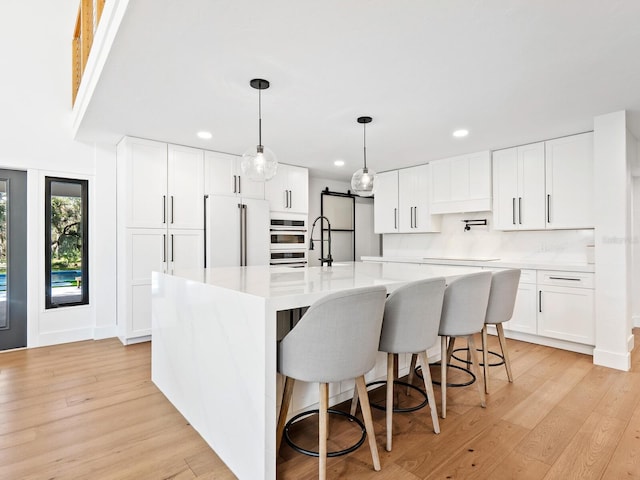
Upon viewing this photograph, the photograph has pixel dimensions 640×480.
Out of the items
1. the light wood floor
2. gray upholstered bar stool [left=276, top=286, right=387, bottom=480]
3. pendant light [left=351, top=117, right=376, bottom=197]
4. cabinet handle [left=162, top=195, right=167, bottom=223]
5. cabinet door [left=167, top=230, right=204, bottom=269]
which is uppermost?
pendant light [left=351, top=117, right=376, bottom=197]

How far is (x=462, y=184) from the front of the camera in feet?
15.8

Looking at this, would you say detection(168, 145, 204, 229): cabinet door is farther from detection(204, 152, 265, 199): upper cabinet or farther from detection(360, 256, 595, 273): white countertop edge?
detection(360, 256, 595, 273): white countertop edge

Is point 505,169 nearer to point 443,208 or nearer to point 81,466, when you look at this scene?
point 443,208

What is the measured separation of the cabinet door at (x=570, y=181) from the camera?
3.75 metres

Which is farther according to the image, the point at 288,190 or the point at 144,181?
the point at 288,190

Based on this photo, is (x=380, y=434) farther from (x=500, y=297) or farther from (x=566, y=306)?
(x=566, y=306)

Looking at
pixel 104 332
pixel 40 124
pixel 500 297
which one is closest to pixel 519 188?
pixel 500 297

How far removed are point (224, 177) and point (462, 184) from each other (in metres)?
3.17

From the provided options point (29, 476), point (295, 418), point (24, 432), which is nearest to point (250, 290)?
point (295, 418)

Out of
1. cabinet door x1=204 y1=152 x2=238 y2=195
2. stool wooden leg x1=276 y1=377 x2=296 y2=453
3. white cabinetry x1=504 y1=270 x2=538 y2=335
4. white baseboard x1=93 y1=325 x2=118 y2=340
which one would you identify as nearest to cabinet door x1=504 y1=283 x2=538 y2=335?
white cabinetry x1=504 y1=270 x2=538 y2=335

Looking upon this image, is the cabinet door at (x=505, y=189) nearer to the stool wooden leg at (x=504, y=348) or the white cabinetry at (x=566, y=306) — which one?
the white cabinetry at (x=566, y=306)

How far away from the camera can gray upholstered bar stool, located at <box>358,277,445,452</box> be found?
1.87 meters

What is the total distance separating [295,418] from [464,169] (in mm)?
3970

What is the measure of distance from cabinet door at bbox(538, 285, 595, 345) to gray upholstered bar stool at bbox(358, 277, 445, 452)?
8.50 feet
